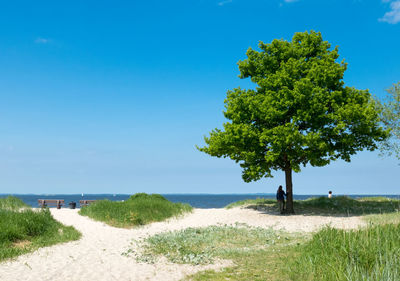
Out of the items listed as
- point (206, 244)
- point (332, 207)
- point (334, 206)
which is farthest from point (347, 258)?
point (334, 206)

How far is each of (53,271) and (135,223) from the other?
11668 mm

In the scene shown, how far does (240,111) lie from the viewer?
24578mm

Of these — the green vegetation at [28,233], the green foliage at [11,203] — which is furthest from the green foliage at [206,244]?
the green foliage at [11,203]

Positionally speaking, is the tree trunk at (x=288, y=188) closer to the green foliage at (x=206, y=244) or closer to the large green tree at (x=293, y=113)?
the large green tree at (x=293, y=113)

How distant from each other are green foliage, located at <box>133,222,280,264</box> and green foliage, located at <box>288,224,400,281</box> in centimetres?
324

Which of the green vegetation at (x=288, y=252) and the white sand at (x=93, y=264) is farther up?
the green vegetation at (x=288, y=252)

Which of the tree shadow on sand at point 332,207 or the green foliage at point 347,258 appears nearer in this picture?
the green foliage at point 347,258

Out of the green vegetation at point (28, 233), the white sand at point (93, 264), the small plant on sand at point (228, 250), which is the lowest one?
the white sand at point (93, 264)

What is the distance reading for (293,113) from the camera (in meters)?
24.1

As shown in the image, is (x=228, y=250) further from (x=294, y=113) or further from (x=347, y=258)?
(x=294, y=113)

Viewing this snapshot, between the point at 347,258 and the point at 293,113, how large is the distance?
659 inches

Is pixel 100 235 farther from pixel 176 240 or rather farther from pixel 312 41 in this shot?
pixel 312 41

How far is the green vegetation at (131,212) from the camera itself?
22391mm

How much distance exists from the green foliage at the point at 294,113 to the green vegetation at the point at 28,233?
12.1 metres
